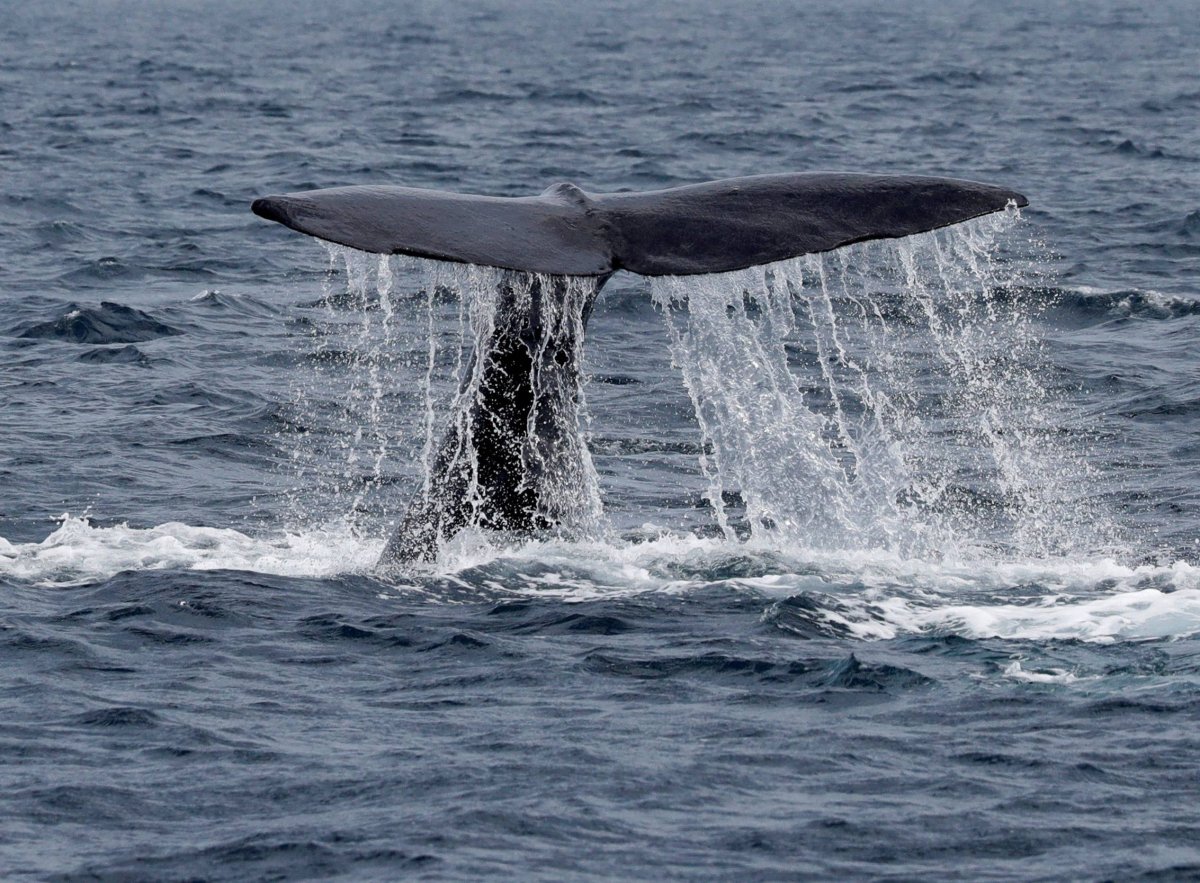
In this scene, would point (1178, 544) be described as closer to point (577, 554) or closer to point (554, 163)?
point (577, 554)

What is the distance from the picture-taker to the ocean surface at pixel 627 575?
6.84m

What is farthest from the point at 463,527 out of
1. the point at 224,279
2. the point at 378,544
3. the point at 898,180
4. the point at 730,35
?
the point at 730,35

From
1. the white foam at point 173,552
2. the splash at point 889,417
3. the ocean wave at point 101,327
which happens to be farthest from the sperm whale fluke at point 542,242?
the ocean wave at point 101,327

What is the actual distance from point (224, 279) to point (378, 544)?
9.41m

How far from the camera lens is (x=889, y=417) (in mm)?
14164

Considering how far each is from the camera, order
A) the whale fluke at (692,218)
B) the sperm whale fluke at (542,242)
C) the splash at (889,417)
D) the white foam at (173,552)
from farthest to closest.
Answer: the splash at (889,417) < the white foam at (173,552) < the whale fluke at (692,218) < the sperm whale fluke at (542,242)

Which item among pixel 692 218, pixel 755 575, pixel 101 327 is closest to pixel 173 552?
pixel 755 575

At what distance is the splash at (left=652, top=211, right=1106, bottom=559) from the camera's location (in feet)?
34.4

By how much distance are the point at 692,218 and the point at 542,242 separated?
702 mm

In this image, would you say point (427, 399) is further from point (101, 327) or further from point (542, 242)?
point (101, 327)

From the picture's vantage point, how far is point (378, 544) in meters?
10.8

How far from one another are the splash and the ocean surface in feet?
0.16

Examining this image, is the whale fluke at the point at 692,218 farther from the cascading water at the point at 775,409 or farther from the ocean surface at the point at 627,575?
the ocean surface at the point at 627,575

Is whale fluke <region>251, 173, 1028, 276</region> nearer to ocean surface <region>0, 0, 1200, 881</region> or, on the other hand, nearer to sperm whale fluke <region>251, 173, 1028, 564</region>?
sperm whale fluke <region>251, 173, 1028, 564</region>
